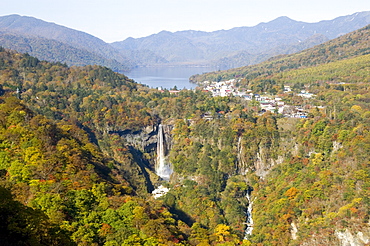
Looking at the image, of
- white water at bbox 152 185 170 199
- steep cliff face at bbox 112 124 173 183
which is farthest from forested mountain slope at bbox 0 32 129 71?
white water at bbox 152 185 170 199

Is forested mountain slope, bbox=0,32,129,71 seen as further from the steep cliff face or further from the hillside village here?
the steep cliff face

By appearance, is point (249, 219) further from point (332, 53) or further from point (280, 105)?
point (332, 53)

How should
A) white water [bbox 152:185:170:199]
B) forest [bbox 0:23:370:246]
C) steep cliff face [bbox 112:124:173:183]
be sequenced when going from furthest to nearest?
steep cliff face [bbox 112:124:173:183] → white water [bbox 152:185:170:199] → forest [bbox 0:23:370:246]

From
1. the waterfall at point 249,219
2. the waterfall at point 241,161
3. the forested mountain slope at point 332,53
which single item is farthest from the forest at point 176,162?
the forested mountain slope at point 332,53

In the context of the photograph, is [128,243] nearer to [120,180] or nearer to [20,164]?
[20,164]

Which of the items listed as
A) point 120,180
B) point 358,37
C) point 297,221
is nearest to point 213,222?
point 297,221

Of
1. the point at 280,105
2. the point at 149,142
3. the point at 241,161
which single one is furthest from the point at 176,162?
the point at 280,105
